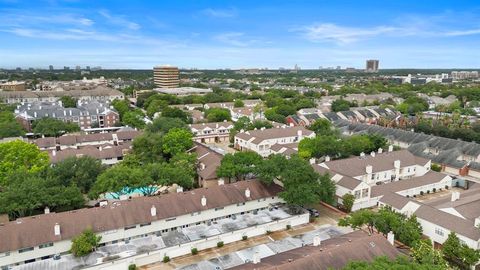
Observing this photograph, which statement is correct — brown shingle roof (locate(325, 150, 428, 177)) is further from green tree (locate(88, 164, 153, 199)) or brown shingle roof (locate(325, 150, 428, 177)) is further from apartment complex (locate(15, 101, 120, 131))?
apartment complex (locate(15, 101, 120, 131))

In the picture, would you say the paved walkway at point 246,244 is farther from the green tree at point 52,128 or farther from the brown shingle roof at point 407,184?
the green tree at point 52,128

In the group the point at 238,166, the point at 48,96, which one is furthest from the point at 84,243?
the point at 48,96

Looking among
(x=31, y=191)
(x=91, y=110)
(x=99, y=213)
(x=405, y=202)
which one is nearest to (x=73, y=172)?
(x=31, y=191)

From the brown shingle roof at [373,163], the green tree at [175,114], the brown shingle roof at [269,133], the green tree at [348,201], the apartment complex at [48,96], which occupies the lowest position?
the green tree at [348,201]

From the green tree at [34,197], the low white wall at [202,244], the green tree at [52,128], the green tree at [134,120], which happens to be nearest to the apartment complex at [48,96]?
the green tree at [134,120]

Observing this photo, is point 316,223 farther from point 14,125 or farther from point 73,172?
point 14,125

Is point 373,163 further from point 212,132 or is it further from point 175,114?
point 175,114
